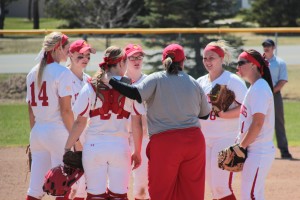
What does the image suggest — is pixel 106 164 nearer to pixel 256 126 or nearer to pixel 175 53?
pixel 175 53

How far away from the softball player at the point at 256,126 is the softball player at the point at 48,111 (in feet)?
5.60

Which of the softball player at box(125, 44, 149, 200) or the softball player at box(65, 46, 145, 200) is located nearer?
the softball player at box(65, 46, 145, 200)

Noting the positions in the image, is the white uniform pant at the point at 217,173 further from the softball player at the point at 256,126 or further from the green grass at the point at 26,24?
the green grass at the point at 26,24

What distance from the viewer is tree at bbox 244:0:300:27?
31.7m

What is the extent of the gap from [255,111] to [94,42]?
49.6 feet

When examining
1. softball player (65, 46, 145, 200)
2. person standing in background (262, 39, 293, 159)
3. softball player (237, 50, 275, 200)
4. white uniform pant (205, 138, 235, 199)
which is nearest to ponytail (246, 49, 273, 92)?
softball player (237, 50, 275, 200)

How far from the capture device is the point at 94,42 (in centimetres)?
2102

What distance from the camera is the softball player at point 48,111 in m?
6.80

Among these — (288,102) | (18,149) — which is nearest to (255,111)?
(18,149)

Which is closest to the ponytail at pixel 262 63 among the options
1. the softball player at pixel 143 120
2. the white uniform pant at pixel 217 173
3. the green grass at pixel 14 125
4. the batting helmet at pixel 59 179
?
the white uniform pant at pixel 217 173

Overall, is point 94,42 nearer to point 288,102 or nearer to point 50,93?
point 288,102

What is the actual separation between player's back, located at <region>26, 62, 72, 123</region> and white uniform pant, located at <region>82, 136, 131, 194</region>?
66cm

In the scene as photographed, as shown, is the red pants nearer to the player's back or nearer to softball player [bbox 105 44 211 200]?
softball player [bbox 105 44 211 200]

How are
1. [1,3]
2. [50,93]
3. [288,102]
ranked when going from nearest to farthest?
[50,93]
[288,102]
[1,3]
